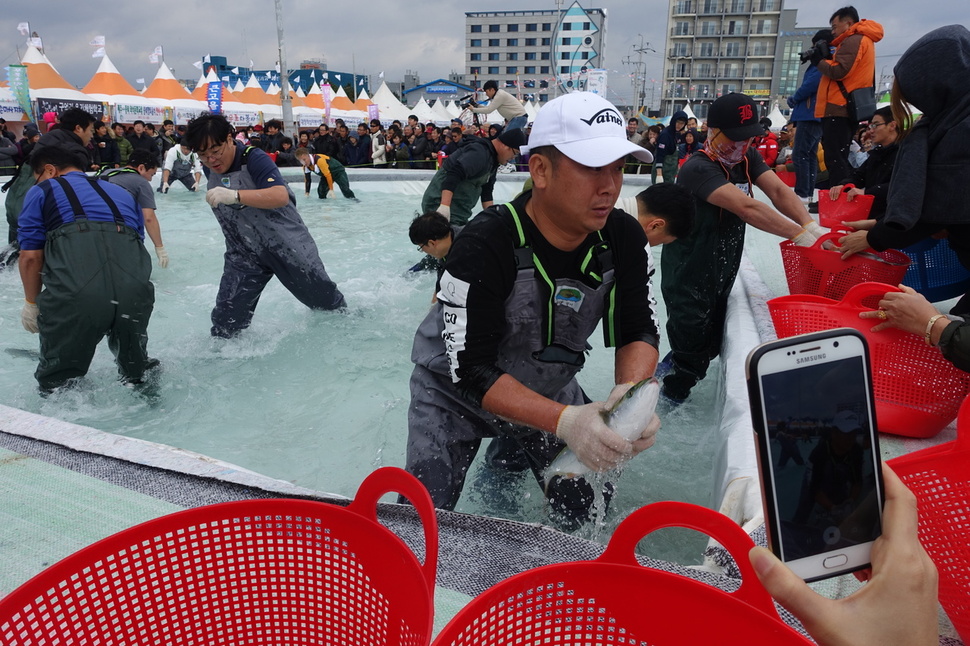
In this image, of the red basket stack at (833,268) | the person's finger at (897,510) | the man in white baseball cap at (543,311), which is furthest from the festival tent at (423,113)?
the person's finger at (897,510)

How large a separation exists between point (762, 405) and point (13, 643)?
1249 millimetres

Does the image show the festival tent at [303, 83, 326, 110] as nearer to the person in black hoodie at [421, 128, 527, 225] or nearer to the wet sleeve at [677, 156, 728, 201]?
the person in black hoodie at [421, 128, 527, 225]

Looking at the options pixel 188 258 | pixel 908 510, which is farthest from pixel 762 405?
pixel 188 258

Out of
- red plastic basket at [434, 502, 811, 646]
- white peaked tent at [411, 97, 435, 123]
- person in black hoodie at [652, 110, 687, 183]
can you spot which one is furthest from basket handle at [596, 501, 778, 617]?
white peaked tent at [411, 97, 435, 123]

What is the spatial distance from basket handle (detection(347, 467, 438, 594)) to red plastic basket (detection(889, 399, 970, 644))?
109 centimetres

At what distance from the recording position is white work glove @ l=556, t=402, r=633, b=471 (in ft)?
4.73

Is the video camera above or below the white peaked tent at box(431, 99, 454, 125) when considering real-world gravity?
below

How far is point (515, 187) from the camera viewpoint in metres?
13.3

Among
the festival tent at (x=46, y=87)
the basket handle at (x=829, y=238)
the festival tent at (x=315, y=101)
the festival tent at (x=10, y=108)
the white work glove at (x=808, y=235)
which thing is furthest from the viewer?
the festival tent at (x=315, y=101)

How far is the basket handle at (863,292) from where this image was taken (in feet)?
7.31

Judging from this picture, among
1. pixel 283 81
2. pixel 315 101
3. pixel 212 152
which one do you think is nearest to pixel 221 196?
pixel 212 152

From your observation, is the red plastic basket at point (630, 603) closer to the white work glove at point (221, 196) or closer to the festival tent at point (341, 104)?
the white work glove at point (221, 196)

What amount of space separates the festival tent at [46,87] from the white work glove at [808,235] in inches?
947

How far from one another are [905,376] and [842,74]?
519 cm
